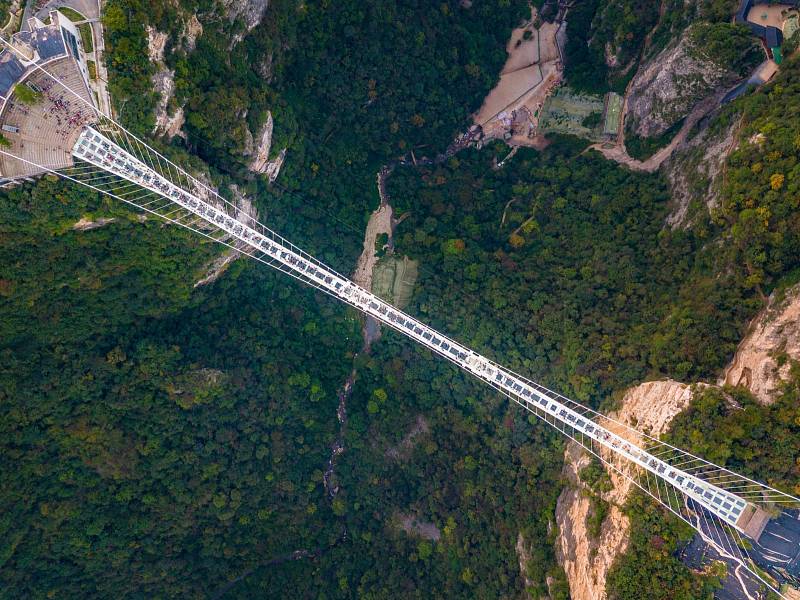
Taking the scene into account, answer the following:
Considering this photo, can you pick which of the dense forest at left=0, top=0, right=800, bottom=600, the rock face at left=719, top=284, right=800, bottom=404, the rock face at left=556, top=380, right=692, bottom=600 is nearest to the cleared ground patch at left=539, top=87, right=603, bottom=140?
the dense forest at left=0, top=0, right=800, bottom=600

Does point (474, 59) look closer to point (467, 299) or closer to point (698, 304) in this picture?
Result: point (467, 299)

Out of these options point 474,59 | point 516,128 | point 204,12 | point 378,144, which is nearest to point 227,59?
point 204,12

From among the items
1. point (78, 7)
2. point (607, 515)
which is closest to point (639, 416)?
point (607, 515)

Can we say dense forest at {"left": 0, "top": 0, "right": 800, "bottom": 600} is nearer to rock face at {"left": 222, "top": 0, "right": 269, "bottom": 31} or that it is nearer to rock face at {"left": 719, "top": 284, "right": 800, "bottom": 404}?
rock face at {"left": 222, "top": 0, "right": 269, "bottom": 31}

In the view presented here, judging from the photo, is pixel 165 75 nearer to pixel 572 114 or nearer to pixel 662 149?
pixel 572 114

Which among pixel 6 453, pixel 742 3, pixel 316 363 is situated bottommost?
pixel 6 453

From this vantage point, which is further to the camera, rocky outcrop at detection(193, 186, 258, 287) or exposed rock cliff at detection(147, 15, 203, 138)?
rocky outcrop at detection(193, 186, 258, 287)
